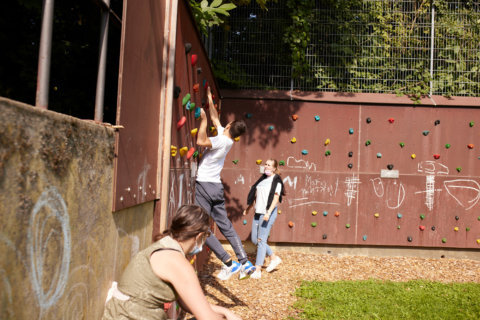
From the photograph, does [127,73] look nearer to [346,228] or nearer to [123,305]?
[123,305]

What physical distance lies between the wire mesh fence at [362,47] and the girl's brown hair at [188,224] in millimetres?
6216

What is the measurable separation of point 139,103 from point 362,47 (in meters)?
7.18

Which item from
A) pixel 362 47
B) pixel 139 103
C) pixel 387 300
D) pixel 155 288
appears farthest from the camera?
pixel 362 47

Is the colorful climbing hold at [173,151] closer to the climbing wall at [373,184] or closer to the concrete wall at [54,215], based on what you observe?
the concrete wall at [54,215]

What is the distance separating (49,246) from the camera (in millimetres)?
1592

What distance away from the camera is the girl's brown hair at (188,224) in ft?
8.21

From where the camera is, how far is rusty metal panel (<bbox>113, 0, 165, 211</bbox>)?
7.93 ft

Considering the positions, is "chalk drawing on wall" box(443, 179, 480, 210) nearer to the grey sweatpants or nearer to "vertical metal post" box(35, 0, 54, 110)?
the grey sweatpants

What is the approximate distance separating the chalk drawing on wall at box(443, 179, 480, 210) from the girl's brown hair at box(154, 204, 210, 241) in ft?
23.6

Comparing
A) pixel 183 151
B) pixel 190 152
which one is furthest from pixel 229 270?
pixel 183 151

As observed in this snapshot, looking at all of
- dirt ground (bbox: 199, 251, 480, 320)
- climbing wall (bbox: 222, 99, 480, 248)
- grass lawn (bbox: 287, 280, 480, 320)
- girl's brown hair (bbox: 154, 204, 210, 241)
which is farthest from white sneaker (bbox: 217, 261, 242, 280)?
climbing wall (bbox: 222, 99, 480, 248)

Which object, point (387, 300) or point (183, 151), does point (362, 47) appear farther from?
point (183, 151)

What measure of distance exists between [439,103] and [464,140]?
929mm

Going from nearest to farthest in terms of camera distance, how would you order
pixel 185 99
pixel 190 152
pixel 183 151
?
pixel 185 99 < pixel 183 151 < pixel 190 152
